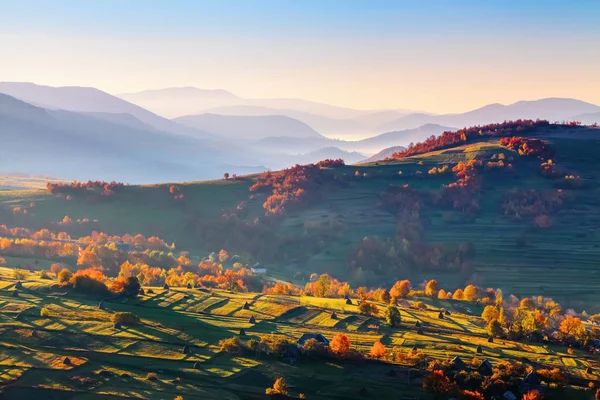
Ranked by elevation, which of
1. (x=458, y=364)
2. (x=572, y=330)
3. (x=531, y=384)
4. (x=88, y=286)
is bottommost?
(x=531, y=384)

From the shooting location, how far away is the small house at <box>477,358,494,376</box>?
298ft

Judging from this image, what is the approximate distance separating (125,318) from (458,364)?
57275 millimetres

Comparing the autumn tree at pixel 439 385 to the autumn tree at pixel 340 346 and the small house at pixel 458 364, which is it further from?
the autumn tree at pixel 340 346

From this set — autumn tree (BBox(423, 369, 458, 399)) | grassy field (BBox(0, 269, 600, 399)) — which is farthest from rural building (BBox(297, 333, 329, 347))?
autumn tree (BBox(423, 369, 458, 399))

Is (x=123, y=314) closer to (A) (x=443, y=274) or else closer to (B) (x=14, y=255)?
(B) (x=14, y=255)

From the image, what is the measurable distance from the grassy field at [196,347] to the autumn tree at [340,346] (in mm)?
2121

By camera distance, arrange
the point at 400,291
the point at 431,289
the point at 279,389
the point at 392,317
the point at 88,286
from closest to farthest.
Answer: the point at 279,389
the point at 392,317
the point at 88,286
the point at 400,291
the point at 431,289

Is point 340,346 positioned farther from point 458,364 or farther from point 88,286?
point 88,286

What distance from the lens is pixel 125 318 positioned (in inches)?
4321

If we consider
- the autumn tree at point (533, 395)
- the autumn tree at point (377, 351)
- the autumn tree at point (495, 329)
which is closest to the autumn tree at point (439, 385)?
the autumn tree at point (533, 395)

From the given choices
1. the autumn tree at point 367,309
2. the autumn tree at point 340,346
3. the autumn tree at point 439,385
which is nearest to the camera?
the autumn tree at point 439,385

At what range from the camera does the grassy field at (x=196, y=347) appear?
86.2 metres

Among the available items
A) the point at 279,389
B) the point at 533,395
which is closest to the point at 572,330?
the point at 533,395

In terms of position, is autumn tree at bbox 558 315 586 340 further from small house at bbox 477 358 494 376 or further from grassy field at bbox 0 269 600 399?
small house at bbox 477 358 494 376
